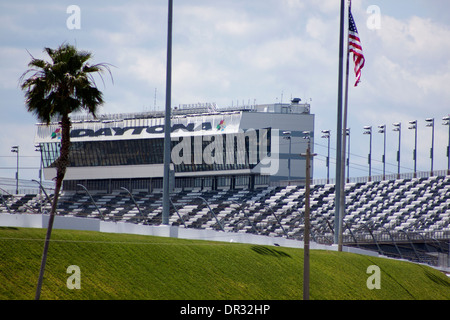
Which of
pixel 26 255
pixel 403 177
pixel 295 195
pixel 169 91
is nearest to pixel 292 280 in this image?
pixel 169 91

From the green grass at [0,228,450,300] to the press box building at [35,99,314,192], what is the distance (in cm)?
5221

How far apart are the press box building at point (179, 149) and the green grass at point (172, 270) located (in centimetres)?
5221

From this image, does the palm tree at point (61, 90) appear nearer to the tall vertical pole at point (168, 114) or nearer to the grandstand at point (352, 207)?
the tall vertical pole at point (168, 114)

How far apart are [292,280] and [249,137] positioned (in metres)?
60.1

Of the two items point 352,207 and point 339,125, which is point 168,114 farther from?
point 352,207

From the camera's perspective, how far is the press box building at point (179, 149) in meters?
96.0

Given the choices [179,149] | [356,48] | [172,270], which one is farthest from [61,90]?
[179,149]

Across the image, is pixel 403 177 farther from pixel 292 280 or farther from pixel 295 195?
pixel 292 280

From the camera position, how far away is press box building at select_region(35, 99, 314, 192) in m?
96.0

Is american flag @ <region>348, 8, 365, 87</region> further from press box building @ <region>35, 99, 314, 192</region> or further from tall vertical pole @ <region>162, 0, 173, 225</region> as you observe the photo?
press box building @ <region>35, 99, 314, 192</region>

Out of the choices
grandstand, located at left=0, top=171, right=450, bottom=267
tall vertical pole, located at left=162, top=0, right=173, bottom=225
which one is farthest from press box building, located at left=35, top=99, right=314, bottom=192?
tall vertical pole, located at left=162, top=0, right=173, bottom=225

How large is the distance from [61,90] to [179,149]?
71037 mm

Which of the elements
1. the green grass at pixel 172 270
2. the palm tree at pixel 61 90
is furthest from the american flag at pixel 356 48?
the palm tree at pixel 61 90

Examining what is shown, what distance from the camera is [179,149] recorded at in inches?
3812
